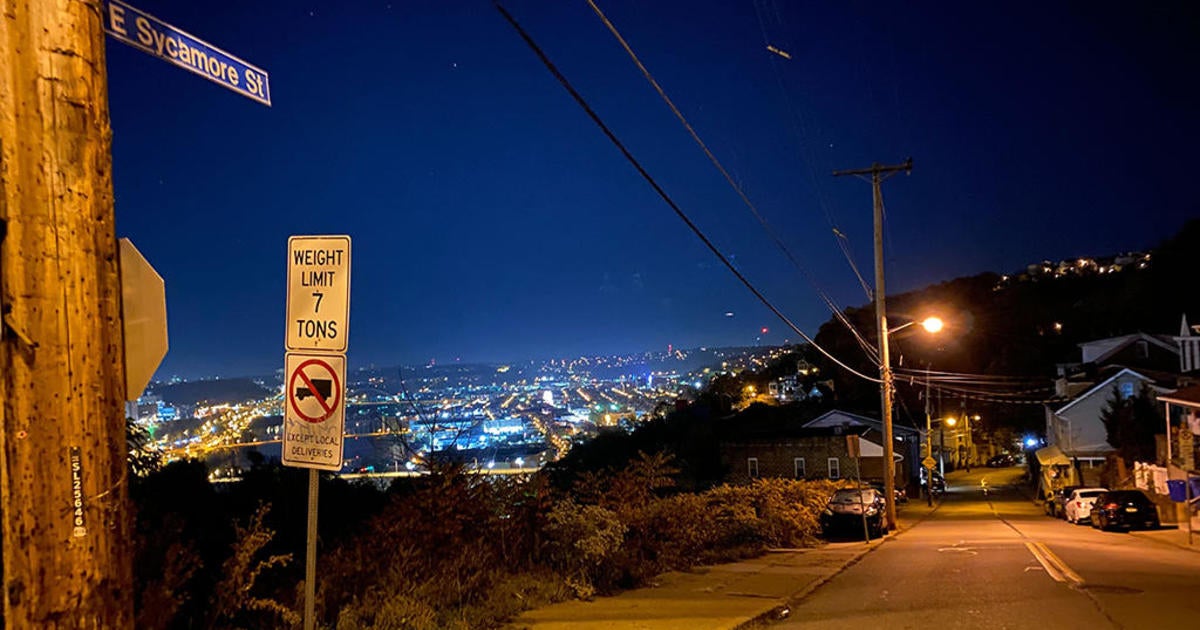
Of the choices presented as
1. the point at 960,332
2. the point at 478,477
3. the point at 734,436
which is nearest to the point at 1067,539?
the point at 478,477

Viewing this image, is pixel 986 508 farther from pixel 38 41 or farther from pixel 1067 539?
pixel 38 41

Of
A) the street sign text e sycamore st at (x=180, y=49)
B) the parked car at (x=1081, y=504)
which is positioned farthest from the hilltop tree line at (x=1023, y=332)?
the street sign text e sycamore st at (x=180, y=49)

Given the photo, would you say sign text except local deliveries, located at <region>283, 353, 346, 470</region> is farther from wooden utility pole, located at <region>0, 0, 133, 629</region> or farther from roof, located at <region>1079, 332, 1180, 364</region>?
roof, located at <region>1079, 332, 1180, 364</region>

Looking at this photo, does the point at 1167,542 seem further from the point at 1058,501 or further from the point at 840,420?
the point at 840,420

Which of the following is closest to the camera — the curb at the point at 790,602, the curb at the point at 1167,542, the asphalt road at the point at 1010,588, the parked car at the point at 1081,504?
the curb at the point at 790,602

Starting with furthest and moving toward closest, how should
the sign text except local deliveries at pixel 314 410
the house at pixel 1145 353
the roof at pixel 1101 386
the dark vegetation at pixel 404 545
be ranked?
1. the house at pixel 1145 353
2. the roof at pixel 1101 386
3. the dark vegetation at pixel 404 545
4. the sign text except local deliveries at pixel 314 410

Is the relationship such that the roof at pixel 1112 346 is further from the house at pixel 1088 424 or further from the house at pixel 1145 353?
the house at pixel 1088 424
